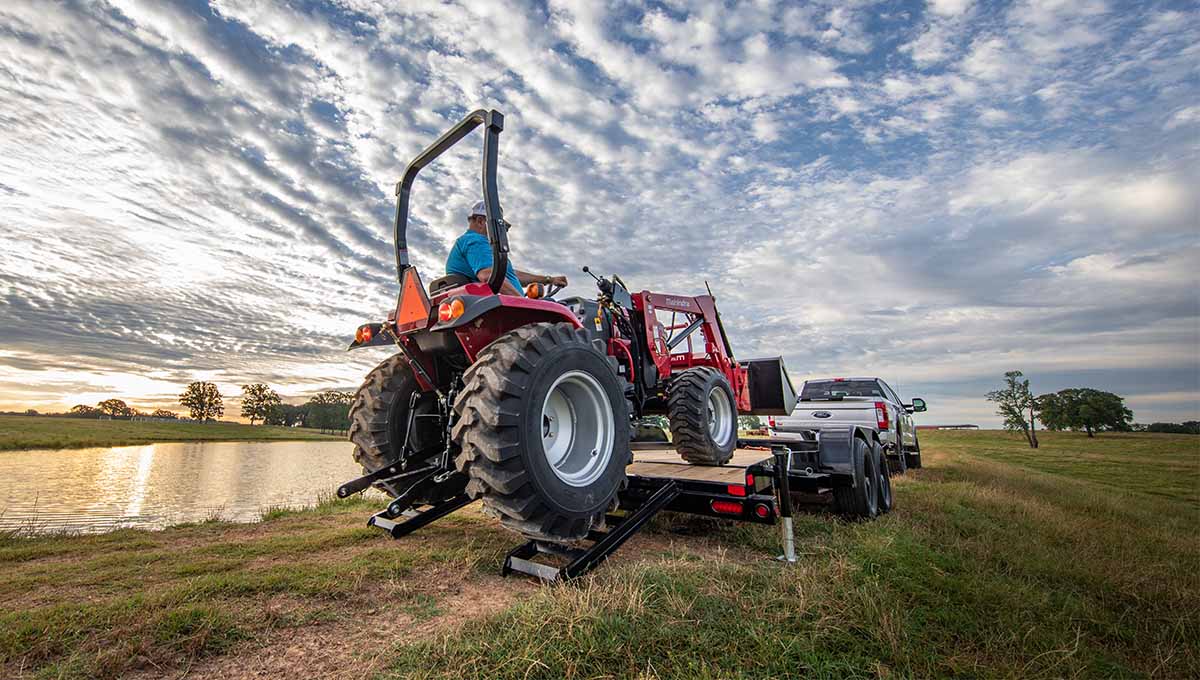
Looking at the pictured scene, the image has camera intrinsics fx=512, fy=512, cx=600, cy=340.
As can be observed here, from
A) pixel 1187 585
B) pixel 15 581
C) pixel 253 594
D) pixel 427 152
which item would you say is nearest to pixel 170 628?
pixel 253 594

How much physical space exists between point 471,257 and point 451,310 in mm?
731

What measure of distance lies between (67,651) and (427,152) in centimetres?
359

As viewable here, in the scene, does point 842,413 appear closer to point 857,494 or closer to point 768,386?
point 768,386

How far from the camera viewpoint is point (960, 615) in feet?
10.6

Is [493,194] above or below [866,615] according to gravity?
above

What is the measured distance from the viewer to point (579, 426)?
3.85 metres

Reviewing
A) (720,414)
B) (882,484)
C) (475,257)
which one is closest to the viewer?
(475,257)

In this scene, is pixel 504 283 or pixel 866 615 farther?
pixel 504 283

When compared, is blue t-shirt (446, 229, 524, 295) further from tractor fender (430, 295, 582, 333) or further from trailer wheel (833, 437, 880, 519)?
trailer wheel (833, 437, 880, 519)

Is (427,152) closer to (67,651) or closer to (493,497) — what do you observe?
(493,497)

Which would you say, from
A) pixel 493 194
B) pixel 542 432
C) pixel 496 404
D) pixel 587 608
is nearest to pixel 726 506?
pixel 542 432

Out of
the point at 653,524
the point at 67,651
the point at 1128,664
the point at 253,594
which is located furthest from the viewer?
the point at 653,524

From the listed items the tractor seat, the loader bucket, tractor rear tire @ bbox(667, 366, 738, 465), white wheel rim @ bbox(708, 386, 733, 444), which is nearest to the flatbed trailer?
tractor rear tire @ bbox(667, 366, 738, 465)

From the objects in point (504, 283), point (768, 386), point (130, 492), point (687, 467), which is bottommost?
point (130, 492)
